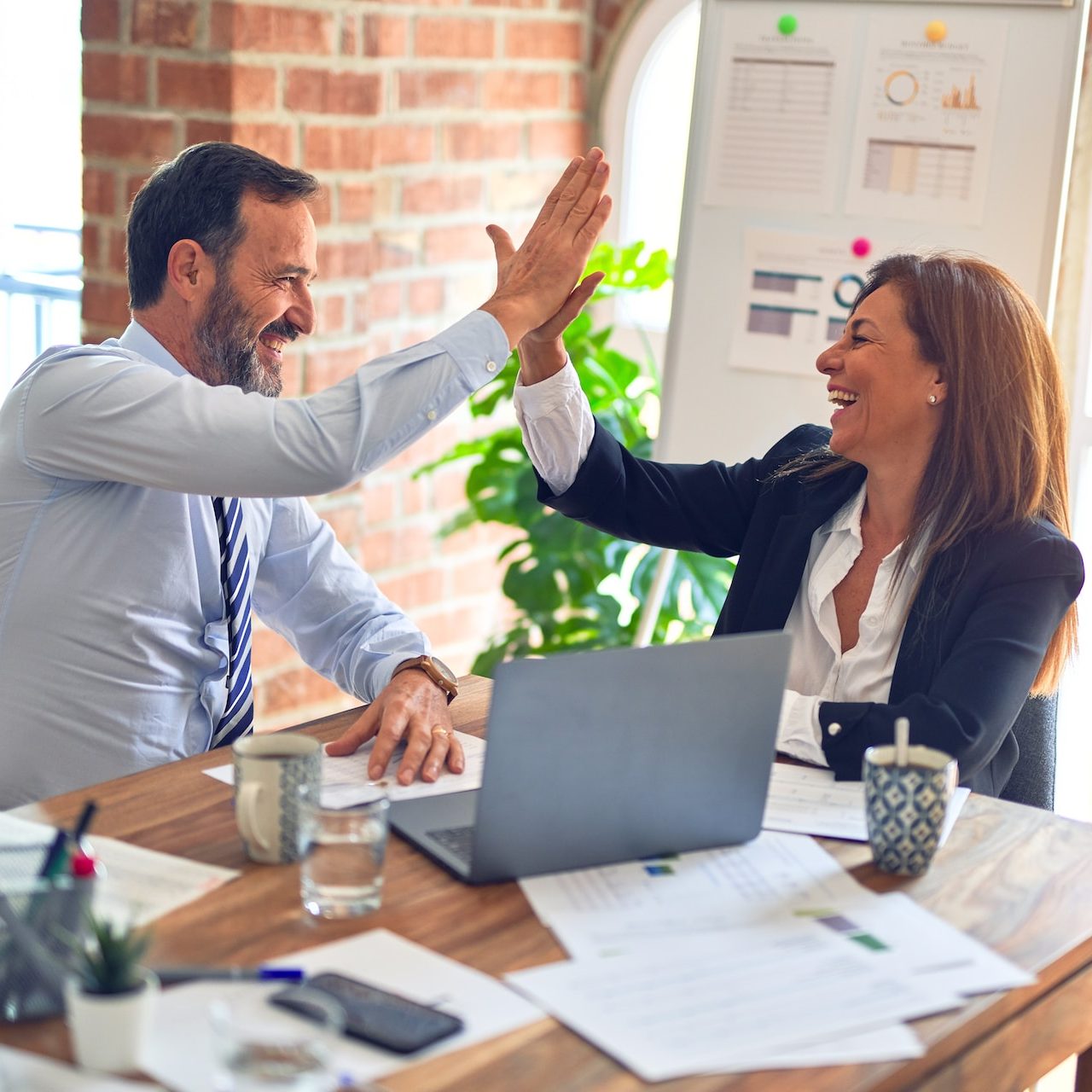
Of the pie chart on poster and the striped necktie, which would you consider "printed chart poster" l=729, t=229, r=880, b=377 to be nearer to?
the pie chart on poster

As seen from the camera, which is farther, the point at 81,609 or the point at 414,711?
the point at 81,609

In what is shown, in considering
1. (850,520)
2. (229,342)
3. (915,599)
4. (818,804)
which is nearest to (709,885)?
(818,804)

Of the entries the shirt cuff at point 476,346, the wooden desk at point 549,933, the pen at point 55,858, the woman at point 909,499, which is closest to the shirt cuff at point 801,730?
the woman at point 909,499

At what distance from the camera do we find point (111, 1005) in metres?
0.92

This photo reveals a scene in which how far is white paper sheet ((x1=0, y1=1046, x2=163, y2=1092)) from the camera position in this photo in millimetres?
903

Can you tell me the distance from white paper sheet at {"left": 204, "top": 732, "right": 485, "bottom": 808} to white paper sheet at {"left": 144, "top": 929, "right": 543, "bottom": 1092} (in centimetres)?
29

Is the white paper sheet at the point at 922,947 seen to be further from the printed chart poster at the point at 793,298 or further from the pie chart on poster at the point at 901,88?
the pie chart on poster at the point at 901,88

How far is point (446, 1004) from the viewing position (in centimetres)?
103

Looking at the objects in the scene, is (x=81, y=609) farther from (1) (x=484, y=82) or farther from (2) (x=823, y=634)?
(1) (x=484, y=82)

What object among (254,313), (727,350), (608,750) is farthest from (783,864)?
(727,350)

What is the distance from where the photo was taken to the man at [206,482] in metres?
1.63

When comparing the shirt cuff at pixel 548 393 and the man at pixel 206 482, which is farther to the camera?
the shirt cuff at pixel 548 393

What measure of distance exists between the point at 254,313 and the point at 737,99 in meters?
1.21

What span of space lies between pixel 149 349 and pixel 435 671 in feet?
1.87
